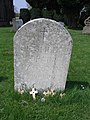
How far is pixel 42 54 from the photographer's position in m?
5.52

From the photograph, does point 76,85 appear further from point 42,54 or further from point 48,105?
point 48,105

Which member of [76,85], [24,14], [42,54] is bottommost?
[24,14]

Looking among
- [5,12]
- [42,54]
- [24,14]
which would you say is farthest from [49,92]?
[5,12]

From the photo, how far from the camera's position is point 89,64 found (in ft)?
30.4

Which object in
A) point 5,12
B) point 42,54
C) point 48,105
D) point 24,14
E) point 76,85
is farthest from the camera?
point 5,12

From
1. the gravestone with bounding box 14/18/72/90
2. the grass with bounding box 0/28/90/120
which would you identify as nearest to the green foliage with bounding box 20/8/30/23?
the grass with bounding box 0/28/90/120

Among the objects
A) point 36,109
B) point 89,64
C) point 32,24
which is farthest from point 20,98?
point 89,64

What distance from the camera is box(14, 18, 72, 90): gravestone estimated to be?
213 inches

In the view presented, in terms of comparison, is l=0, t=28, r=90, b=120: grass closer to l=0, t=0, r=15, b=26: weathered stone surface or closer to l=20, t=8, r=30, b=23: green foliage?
l=0, t=0, r=15, b=26: weathered stone surface

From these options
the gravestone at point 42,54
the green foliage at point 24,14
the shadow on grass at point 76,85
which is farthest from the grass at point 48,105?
the green foliage at point 24,14

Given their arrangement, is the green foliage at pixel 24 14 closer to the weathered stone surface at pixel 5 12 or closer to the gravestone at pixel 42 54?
the weathered stone surface at pixel 5 12

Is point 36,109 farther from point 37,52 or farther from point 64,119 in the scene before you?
point 37,52

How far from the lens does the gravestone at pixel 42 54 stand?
541 centimetres

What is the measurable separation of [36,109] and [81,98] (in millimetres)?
961
